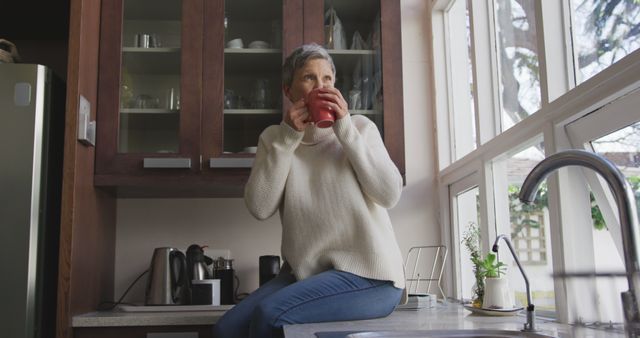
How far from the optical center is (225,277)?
228 cm

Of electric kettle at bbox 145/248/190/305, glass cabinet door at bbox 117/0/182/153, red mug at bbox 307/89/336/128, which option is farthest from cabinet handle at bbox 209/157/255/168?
red mug at bbox 307/89/336/128

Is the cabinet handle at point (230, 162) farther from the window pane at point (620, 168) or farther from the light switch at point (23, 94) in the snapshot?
the window pane at point (620, 168)

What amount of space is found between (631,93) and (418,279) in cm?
129

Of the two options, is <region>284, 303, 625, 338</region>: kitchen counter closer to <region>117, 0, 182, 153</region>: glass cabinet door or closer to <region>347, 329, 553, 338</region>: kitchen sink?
<region>347, 329, 553, 338</region>: kitchen sink

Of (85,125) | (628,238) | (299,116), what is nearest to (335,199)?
(299,116)

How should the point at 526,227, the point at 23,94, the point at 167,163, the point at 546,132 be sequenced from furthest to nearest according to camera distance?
1. the point at 167,163
2. the point at 23,94
3. the point at 526,227
4. the point at 546,132

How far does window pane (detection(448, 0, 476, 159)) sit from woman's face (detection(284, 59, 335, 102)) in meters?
0.97

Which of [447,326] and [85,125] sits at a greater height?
[85,125]

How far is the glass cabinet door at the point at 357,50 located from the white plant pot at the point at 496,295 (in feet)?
2.67

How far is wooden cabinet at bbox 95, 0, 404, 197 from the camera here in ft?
7.20

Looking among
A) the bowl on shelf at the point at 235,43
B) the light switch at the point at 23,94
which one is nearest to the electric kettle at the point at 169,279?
the light switch at the point at 23,94

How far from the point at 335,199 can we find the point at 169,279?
3.08 ft

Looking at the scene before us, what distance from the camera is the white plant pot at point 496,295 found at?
1678mm

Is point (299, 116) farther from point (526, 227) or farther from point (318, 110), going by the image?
point (526, 227)
